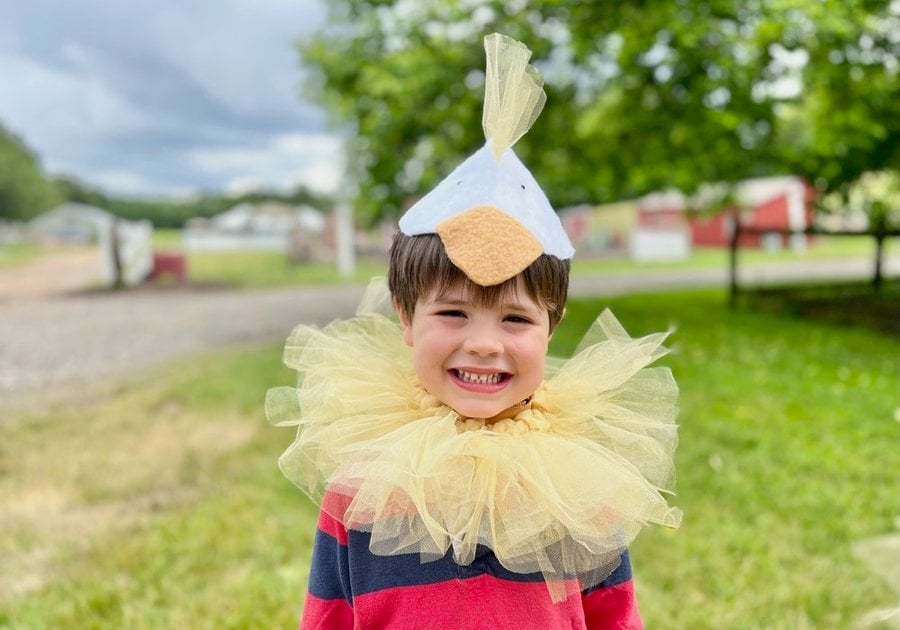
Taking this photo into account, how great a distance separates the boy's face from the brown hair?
15mm

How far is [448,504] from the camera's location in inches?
51.3

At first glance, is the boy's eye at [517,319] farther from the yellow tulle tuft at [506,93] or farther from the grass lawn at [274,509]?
the grass lawn at [274,509]

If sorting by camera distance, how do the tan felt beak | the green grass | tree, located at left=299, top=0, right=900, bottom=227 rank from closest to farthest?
the tan felt beak, tree, located at left=299, top=0, right=900, bottom=227, the green grass

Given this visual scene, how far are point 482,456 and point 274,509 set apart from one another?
2848 millimetres

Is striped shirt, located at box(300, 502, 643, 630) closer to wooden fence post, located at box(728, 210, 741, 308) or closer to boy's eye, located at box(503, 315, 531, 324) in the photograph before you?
boy's eye, located at box(503, 315, 531, 324)

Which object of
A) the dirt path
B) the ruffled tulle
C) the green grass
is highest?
the ruffled tulle

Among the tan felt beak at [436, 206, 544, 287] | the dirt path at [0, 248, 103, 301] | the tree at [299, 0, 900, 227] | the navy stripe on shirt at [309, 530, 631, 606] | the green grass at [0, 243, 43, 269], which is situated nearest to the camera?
the tan felt beak at [436, 206, 544, 287]

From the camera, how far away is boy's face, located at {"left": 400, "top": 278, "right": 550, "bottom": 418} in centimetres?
132

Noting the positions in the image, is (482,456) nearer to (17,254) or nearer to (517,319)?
(517,319)

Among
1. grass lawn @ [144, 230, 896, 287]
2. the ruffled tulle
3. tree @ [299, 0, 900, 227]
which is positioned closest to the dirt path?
grass lawn @ [144, 230, 896, 287]

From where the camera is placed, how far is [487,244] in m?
1.27

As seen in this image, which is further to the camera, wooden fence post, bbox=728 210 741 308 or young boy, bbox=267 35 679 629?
wooden fence post, bbox=728 210 741 308

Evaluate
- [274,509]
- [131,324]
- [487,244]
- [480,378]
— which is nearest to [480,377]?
[480,378]

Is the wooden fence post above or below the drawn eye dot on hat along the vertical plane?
below
